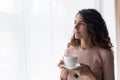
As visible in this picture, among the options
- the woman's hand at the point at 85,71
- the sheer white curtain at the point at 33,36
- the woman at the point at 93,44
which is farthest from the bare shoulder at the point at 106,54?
the sheer white curtain at the point at 33,36

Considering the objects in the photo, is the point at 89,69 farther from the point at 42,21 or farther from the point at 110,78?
the point at 42,21

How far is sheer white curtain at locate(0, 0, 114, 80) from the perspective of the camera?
1591 millimetres

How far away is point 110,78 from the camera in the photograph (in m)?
1.29

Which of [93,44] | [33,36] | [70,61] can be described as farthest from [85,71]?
[33,36]

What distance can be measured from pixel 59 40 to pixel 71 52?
379mm

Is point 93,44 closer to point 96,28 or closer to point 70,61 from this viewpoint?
point 96,28

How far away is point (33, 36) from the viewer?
1690 mm

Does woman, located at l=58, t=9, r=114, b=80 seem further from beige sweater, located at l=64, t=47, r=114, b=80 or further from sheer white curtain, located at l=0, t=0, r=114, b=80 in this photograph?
sheer white curtain, located at l=0, t=0, r=114, b=80

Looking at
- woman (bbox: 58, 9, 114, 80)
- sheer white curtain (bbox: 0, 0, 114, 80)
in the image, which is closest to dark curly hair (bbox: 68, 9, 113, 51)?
woman (bbox: 58, 9, 114, 80)

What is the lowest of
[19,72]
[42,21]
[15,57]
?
[19,72]

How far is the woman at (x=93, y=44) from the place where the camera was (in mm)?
1304

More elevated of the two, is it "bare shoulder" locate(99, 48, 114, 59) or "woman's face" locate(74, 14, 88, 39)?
"woman's face" locate(74, 14, 88, 39)

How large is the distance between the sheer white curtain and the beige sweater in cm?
41

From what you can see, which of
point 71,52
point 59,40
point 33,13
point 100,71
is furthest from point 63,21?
point 100,71
